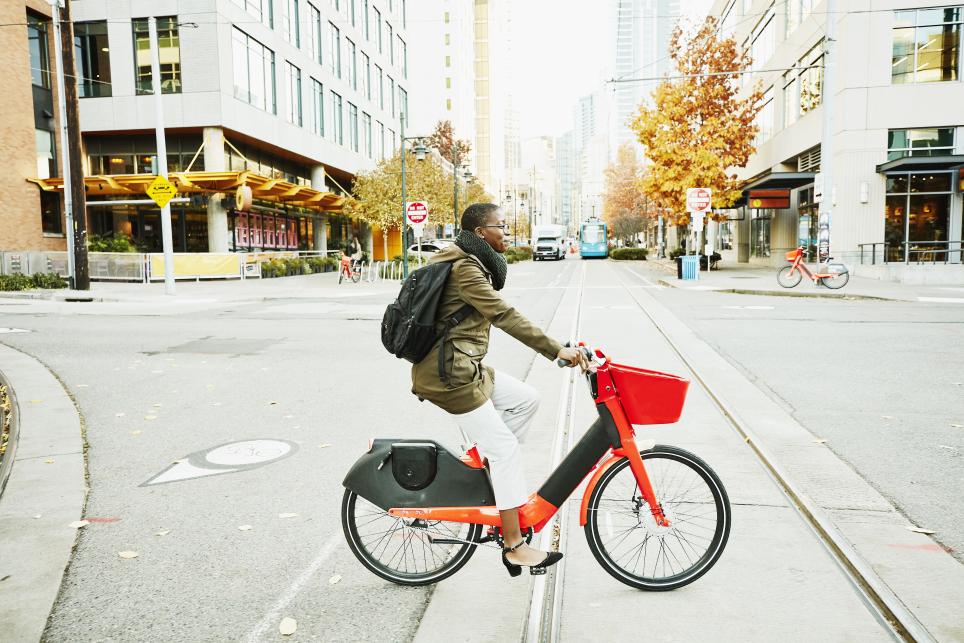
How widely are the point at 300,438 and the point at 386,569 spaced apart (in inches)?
110

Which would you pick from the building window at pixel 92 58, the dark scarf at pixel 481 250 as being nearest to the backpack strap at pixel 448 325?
the dark scarf at pixel 481 250

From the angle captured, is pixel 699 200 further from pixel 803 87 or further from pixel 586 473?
pixel 586 473

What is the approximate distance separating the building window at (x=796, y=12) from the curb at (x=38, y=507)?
1293 inches

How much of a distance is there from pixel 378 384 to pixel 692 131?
30911mm

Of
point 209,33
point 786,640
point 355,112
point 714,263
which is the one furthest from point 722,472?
point 355,112

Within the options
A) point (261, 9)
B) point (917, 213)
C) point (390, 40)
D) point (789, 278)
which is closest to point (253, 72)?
point (261, 9)

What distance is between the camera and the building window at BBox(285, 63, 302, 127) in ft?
122

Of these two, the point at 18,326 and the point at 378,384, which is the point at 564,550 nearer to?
the point at 378,384

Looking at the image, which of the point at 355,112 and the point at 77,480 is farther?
the point at 355,112

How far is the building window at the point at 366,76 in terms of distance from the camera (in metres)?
50.8

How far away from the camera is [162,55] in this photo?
1227 inches

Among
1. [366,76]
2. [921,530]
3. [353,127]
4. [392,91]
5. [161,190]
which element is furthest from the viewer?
[392,91]

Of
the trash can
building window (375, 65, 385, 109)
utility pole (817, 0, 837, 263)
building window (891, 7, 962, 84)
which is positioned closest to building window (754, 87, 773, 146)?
building window (891, 7, 962, 84)

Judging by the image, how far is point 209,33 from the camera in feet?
99.2
